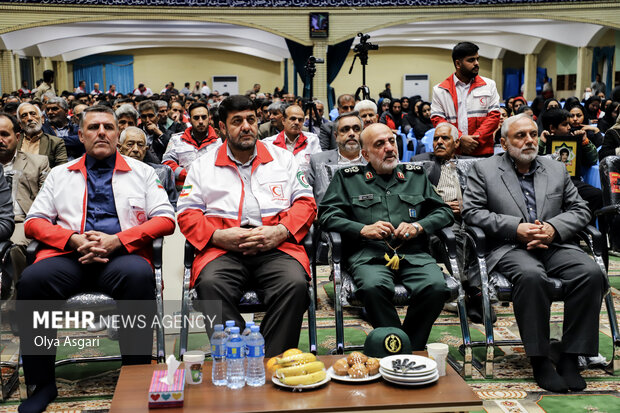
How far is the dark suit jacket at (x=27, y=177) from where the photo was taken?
11.9ft

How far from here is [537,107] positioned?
916cm

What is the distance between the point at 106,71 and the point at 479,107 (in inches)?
825

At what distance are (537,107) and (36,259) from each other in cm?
784

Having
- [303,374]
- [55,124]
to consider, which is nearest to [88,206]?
[303,374]

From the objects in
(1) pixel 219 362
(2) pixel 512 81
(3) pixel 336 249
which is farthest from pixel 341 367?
(2) pixel 512 81

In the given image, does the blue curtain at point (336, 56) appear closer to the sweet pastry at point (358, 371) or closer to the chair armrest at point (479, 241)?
the chair armrest at point (479, 241)

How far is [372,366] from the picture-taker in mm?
2139

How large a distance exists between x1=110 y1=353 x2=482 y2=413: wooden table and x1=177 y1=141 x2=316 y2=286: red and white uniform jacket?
0.94 meters

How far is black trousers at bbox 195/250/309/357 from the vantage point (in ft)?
9.01

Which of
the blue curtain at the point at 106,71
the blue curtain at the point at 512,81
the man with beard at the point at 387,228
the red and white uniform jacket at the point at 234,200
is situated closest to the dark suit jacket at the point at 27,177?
the red and white uniform jacket at the point at 234,200

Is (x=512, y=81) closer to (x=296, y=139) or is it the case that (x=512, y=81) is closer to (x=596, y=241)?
(x=296, y=139)

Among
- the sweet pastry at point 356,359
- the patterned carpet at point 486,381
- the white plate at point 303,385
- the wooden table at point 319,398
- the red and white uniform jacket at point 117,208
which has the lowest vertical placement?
the patterned carpet at point 486,381

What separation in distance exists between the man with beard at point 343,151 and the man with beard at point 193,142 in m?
1.29

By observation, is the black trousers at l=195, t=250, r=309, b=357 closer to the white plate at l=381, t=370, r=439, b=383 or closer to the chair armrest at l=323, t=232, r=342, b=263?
the chair armrest at l=323, t=232, r=342, b=263
